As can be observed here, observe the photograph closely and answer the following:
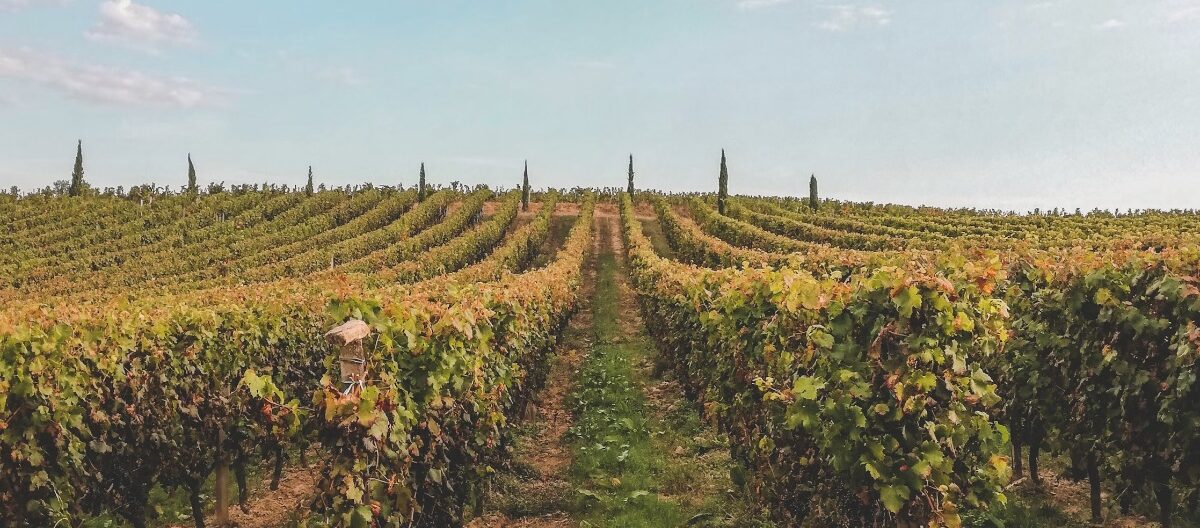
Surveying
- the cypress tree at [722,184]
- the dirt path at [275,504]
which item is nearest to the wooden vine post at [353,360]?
the dirt path at [275,504]

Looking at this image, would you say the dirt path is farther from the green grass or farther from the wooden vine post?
the wooden vine post

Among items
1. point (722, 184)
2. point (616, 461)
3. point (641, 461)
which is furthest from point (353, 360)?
point (722, 184)

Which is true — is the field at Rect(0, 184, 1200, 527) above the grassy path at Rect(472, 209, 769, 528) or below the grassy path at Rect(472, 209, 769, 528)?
above

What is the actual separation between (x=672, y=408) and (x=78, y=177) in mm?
83090

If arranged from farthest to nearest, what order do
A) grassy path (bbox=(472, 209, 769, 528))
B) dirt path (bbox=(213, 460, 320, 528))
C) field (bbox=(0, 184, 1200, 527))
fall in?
dirt path (bbox=(213, 460, 320, 528))
grassy path (bbox=(472, 209, 769, 528))
field (bbox=(0, 184, 1200, 527))

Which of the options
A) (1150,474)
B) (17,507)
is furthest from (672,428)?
(17,507)

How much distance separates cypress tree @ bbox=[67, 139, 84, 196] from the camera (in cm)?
7462

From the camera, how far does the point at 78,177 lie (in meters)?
75.4

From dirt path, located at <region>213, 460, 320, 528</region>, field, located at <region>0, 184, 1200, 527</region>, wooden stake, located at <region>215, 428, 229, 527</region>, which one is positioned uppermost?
field, located at <region>0, 184, 1200, 527</region>

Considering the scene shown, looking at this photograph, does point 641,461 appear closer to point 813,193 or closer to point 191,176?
point 813,193

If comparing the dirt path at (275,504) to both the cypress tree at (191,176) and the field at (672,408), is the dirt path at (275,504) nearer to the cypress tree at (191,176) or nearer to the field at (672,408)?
the field at (672,408)

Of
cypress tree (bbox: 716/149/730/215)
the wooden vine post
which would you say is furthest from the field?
cypress tree (bbox: 716/149/730/215)

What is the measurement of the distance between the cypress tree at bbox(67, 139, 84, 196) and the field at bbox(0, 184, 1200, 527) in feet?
248

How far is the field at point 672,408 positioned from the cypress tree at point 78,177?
75676 millimetres
